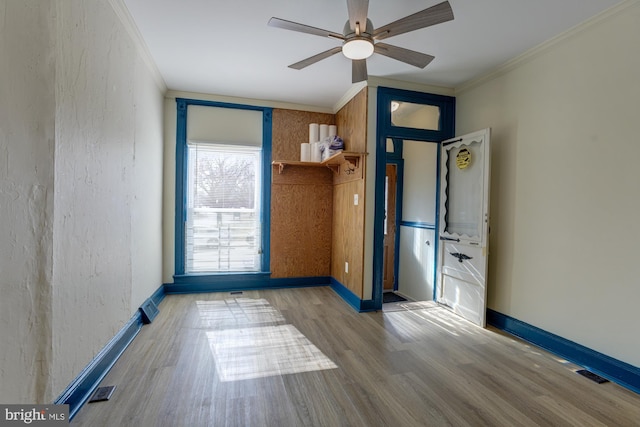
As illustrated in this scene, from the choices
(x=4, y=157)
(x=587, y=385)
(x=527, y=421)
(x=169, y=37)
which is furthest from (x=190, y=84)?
(x=587, y=385)

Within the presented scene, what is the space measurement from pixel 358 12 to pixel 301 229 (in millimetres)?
3055

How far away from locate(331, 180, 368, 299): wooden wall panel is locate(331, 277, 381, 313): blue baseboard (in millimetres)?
51

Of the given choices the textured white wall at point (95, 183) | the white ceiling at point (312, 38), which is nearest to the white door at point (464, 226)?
the white ceiling at point (312, 38)

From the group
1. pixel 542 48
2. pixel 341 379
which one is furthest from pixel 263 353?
pixel 542 48

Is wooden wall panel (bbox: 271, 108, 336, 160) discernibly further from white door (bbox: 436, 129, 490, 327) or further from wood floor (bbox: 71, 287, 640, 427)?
wood floor (bbox: 71, 287, 640, 427)

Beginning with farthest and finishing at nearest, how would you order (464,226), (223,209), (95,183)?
1. (223,209)
2. (464,226)
3. (95,183)

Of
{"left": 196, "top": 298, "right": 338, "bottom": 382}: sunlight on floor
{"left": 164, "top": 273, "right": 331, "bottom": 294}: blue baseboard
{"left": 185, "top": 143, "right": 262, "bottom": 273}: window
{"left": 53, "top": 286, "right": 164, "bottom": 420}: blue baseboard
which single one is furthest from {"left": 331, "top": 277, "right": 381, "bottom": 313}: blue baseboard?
{"left": 53, "top": 286, "right": 164, "bottom": 420}: blue baseboard

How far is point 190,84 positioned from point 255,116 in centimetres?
91

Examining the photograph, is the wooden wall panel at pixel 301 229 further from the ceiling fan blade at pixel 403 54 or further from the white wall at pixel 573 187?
the ceiling fan blade at pixel 403 54

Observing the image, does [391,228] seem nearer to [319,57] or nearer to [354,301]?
[354,301]

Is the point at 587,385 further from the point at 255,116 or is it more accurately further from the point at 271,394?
the point at 255,116

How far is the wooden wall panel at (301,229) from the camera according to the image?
428cm

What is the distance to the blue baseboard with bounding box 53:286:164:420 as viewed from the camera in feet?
5.34

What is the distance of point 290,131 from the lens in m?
4.30
